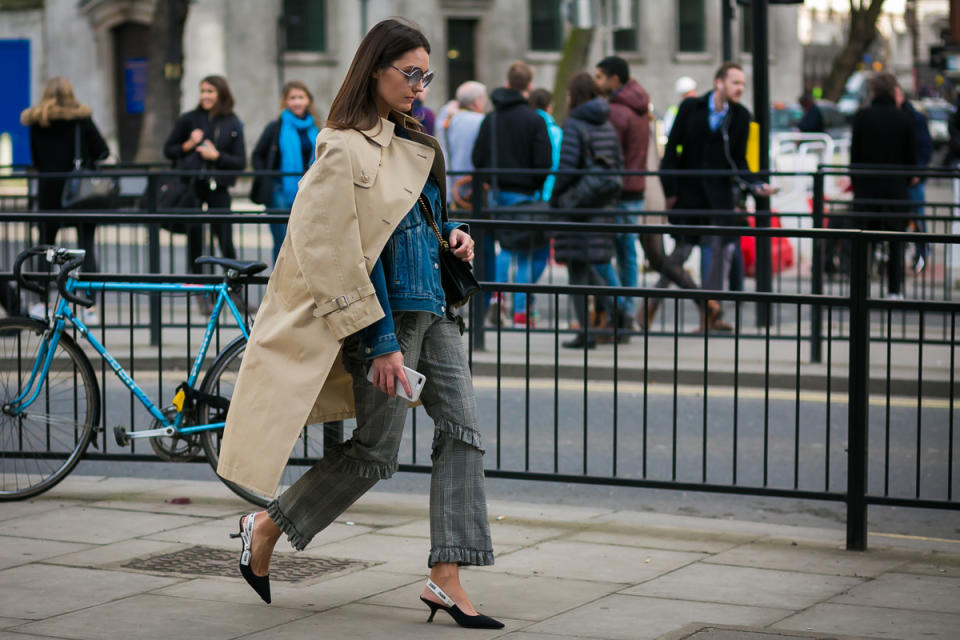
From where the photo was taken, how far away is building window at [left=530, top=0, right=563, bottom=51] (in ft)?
147

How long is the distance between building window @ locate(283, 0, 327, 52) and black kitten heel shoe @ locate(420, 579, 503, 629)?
38.5 meters

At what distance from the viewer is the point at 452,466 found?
4.85 metres

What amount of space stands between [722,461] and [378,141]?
155 inches

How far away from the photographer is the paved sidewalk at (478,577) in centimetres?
477

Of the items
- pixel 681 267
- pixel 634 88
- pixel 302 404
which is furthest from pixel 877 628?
pixel 634 88

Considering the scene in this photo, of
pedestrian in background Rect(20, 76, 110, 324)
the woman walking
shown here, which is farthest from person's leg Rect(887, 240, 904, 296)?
the woman walking

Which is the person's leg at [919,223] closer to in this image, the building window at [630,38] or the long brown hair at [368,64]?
the long brown hair at [368,64]

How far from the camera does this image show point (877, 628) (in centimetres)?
479

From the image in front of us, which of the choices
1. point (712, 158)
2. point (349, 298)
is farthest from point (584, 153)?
point (349, 298)

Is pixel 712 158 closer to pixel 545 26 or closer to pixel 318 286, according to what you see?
pixel 318 286

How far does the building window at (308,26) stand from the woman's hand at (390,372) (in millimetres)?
38617

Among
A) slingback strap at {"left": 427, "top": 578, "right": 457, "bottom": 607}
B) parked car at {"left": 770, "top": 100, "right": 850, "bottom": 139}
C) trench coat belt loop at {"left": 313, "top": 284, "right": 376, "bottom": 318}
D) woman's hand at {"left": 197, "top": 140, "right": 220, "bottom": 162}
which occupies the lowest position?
slingback strap at {"left": 427, "top": 578, "right": 457, "bottom": 607}

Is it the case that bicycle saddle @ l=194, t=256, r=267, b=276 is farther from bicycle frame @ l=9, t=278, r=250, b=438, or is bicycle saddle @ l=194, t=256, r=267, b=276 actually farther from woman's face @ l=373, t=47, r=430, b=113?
woman's face @ l=373, t=47, r=430, b=113

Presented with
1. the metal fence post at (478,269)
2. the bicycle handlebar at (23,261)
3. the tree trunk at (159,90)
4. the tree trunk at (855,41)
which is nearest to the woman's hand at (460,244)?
the bicycle handlebar at (23,261)
